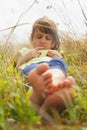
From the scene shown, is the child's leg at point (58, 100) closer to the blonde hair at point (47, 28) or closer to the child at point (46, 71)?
the child at point (46, 71)

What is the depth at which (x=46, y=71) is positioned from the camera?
141 centimetres

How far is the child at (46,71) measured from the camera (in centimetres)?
112

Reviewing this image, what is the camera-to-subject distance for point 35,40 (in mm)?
2107

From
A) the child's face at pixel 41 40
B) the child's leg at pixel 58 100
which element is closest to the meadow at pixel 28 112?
the child's leg at pixel 58 100

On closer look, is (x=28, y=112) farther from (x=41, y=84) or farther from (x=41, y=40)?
(x=41, y=40)

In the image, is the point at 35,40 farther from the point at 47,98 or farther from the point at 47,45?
the point at 47,98

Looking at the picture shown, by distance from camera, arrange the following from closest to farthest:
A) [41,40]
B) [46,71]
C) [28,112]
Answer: [28,112], [46,71], [41,40]

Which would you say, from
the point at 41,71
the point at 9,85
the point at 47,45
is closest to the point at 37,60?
the point at 47,45

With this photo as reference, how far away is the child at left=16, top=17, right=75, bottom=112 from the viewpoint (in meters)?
1.12

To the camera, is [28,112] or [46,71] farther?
[46,71]

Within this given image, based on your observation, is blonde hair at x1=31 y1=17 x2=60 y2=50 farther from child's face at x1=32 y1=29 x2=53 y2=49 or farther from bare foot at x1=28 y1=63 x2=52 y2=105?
bare foot at x1=28 y1=63 x2=52 y2=105

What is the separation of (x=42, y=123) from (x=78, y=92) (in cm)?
Result: 29

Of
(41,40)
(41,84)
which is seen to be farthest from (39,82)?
(41,40)

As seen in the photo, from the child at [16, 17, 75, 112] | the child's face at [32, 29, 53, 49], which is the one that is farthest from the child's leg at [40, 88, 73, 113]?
the child's face at [32, 29, 53, 49]
